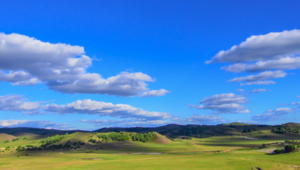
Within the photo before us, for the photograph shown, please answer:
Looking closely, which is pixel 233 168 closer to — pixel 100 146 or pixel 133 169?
pixel 133 169

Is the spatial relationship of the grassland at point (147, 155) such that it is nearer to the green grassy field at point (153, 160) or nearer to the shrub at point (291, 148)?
the green grassy field at point (153, 160)

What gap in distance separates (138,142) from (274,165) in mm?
111026

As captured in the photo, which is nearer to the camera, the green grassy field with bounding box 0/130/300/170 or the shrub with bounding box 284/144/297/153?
the green grassy field with bounding box 0/130/300/170

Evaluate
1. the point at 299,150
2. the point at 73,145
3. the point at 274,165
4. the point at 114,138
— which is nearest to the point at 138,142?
the point at 114,138

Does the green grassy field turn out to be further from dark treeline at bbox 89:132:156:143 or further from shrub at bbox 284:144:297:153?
dark treeline at bbox 89:132:156:143

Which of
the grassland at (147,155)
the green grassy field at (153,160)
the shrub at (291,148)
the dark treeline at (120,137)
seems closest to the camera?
the green grassy field at (153,160)

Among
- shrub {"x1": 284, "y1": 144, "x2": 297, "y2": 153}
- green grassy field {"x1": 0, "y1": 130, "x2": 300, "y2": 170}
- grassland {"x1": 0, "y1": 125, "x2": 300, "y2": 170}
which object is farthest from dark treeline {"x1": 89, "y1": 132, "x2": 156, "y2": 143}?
shrub {"x1": 284, "y1": 144, "x2": 297, "y2": 153}

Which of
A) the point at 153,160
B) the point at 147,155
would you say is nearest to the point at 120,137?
the point at 147,155

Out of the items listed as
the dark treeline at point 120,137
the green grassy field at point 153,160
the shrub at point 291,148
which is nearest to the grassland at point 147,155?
the green grassy field at point 153,160

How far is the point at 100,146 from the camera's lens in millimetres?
139750

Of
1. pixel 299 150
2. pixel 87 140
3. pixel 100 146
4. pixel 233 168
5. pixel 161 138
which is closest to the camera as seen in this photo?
pixel 233 168

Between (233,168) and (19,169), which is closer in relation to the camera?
(233,168)

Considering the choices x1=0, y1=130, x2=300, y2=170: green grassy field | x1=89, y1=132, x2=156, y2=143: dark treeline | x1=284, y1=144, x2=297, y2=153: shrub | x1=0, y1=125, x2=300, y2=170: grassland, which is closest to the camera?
x1=0, y1=130, x2=300, y2=170: green grassy field

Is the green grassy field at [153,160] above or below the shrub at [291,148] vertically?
below
